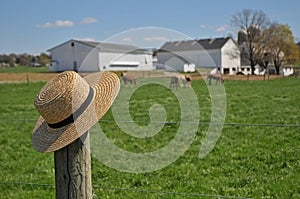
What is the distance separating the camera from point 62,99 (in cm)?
190

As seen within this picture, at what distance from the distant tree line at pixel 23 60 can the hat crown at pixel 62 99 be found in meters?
83.2

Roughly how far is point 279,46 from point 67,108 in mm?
54262

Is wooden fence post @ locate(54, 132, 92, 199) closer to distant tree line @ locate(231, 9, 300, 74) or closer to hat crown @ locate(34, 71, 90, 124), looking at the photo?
hat crown @ locate(34, 71, 90, 124)

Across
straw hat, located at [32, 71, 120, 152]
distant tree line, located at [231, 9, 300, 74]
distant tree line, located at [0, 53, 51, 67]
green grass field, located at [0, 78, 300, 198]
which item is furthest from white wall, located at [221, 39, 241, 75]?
straw hat, located at [32, 71, 120, 152]

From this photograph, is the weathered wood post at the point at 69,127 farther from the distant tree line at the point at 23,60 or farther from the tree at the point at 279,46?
the distant tree line at the point at 23,60

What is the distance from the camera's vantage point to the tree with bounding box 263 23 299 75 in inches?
2009

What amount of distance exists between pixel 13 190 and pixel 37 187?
342mm

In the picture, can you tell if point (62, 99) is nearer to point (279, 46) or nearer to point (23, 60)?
point (279, 46)

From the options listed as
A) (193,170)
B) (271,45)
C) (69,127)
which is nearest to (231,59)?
(271,45)

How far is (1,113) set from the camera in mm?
12648

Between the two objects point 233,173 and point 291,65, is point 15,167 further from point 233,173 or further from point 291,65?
point 291,65

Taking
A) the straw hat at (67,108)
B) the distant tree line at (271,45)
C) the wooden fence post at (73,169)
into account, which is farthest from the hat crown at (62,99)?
the distant tree line at (271,45)

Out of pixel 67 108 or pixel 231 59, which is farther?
pixel 231 59

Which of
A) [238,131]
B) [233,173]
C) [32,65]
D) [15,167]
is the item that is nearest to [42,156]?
[15,167]
